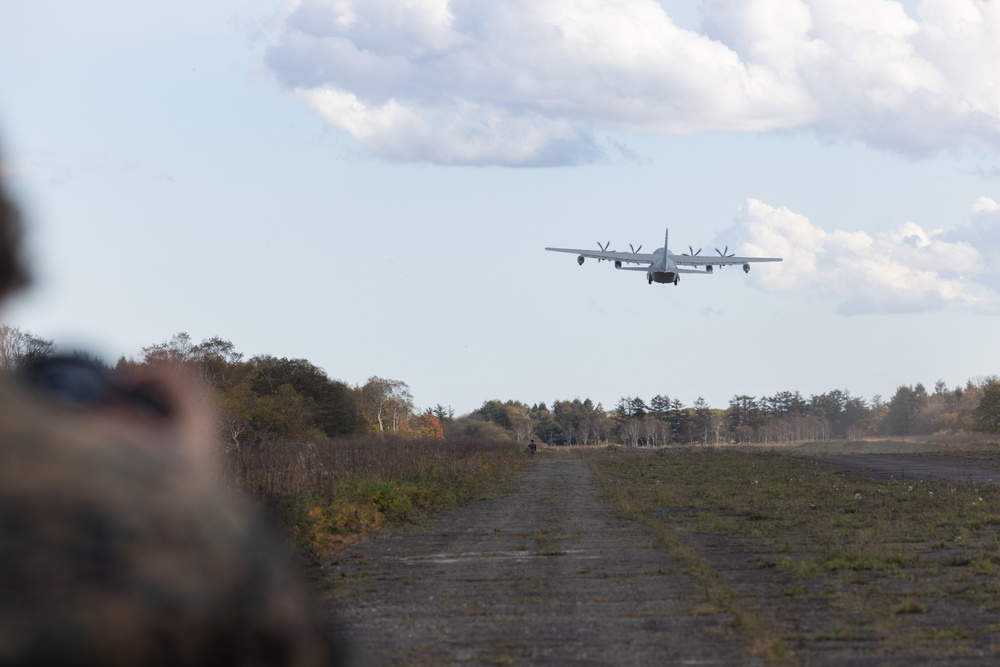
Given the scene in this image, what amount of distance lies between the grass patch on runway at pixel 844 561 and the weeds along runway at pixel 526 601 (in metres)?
0.51

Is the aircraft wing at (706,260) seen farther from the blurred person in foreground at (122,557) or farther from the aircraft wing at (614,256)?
the blurred person in foreground at (122,557)

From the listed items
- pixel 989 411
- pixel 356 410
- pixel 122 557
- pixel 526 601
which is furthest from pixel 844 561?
pixel 989 411

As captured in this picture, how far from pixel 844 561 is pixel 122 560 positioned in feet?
43.5

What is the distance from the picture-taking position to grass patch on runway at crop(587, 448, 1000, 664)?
9277mm

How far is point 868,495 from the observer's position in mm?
26094

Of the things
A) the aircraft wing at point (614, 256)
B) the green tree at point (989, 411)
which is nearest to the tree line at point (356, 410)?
the green tree at point (989, 411)

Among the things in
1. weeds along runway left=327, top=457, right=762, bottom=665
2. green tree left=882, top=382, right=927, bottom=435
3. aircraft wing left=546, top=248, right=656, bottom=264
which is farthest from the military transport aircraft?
green tree left=882, top=382, right=927, bottom=435

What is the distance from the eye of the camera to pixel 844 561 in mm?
13781

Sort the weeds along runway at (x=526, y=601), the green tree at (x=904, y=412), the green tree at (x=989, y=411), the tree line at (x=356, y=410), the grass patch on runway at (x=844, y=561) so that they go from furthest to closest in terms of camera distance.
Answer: the green tree at (x=904, y=412) → the green tree at (x=989, y=411) → the tree line at (x=356, y=410) → the grass patch on runway at (x=844, y=561) → the weeds along runway at (x=526, y=601)

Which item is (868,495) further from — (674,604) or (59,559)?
(59,559)

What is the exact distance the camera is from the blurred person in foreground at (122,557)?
1.56 meters

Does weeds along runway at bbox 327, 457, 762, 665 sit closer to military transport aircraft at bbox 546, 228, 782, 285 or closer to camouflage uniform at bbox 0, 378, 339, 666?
camouflage uniform at bbox 0, 378, 339, 666

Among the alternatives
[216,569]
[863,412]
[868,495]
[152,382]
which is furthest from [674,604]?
[863,412]

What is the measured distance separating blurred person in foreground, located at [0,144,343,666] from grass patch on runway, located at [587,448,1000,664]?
701 centimetres
